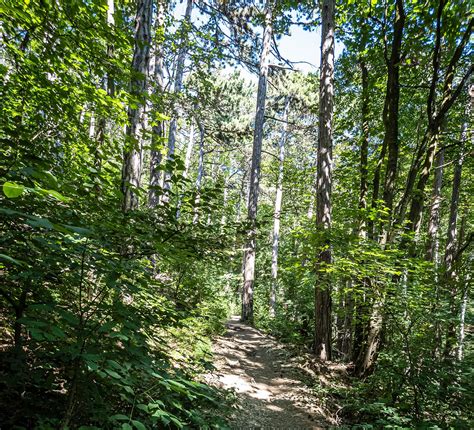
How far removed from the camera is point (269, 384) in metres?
5.26

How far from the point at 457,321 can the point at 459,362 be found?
517 mm

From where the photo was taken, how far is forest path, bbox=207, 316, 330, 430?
13.0 ft

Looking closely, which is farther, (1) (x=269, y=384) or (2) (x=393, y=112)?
(2) (x=393, y=112)

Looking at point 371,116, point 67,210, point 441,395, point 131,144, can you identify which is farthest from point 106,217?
point 371,116

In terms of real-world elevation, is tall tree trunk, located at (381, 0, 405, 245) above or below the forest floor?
above

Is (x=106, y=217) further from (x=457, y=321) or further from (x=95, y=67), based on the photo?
(x=457, y=321)

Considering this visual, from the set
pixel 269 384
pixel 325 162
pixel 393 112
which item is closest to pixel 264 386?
pixel 269 384

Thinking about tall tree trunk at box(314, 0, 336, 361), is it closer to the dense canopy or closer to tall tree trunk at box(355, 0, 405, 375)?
the dense canopy

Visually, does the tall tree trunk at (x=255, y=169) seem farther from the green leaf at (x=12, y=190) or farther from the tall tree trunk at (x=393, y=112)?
the green leaf at (x=12, y=190)

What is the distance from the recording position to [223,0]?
1117 centimetres

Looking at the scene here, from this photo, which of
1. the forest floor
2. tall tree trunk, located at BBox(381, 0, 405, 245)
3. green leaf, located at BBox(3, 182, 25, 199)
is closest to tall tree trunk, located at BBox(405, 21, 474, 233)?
tall tree trunk, located at BBox(381, 0, 405, 245)

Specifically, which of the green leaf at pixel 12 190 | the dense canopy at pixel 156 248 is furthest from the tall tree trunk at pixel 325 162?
the green leaf at pixel 12 190

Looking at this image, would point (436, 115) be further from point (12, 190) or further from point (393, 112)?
point (12, 190)

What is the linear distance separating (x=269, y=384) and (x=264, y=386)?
0.16 meters
